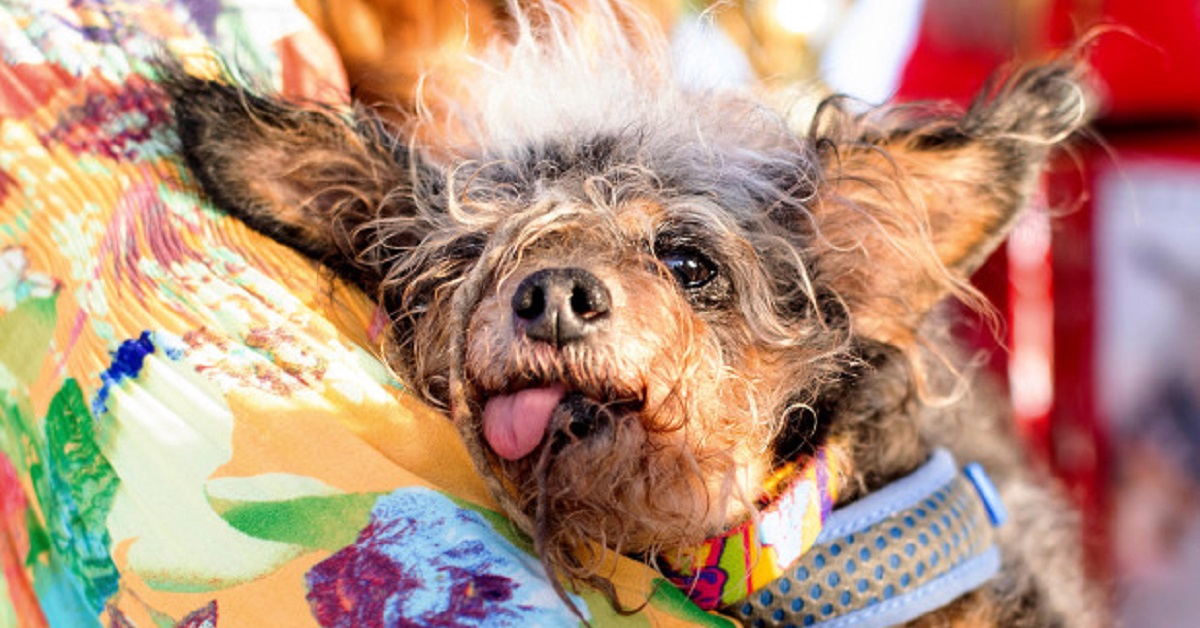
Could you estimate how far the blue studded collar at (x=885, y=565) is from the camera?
1.48m

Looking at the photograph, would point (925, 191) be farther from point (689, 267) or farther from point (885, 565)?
point (885, 565)

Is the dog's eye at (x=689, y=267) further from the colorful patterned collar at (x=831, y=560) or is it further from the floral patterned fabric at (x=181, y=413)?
the floral patterned fabric at (x=181, y=413)

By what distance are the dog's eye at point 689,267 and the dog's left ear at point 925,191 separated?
0.24 metres

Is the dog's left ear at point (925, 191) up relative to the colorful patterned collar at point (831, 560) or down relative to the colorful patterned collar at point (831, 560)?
up

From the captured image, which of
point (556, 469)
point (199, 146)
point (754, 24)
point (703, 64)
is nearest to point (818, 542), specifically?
point (556, 469)

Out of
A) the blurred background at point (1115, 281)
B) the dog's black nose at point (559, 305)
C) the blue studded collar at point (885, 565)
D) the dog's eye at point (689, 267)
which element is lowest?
the blurred background at point (1115, 281)

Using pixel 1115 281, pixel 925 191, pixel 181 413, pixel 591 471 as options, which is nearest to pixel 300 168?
pixel 181 413

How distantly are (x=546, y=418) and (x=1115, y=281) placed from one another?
2.43 metres

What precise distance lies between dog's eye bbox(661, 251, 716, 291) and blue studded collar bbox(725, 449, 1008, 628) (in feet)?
1.33

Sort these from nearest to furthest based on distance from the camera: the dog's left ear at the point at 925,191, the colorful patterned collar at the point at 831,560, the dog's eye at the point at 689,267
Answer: the colorful patterned collar at the point at 831,560
the dog's eye at the point at 689,267
the dog's left ear at the point at 925,191

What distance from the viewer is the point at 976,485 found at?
5.73 ft

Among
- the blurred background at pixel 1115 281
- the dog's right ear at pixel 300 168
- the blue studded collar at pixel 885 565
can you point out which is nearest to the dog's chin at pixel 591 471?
the blue studded collar at pixel 885 565

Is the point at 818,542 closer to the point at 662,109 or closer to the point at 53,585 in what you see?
the point at 662,109

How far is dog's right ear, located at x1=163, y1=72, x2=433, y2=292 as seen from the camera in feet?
5.14
